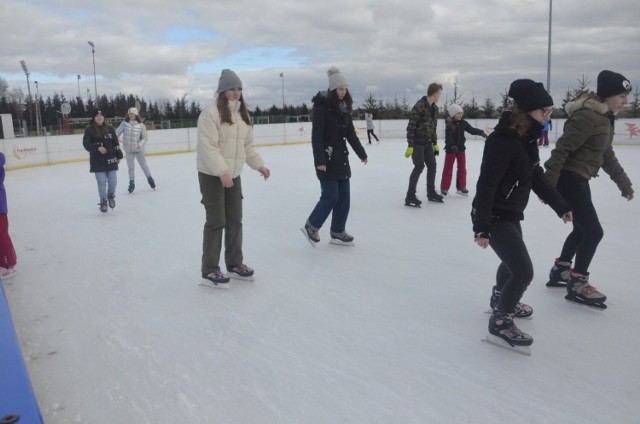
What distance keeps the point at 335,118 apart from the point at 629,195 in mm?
2110

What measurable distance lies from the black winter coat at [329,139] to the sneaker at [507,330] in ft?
6.22

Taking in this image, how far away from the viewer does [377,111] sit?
30.9 m

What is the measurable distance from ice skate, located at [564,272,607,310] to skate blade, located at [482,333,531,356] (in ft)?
2.30

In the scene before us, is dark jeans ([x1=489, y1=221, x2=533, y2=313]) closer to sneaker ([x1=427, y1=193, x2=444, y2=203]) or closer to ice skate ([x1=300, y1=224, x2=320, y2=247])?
ice skate ([x1=300, y1=224, x2=320, y2=247])

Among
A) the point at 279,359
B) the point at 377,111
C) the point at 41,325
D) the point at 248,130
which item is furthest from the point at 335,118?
the point at 377,111

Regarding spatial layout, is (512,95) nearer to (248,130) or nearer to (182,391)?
(248,130)

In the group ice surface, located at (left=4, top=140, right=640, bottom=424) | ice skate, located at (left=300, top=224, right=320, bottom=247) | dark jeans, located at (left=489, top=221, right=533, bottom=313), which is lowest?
ice surface, located at (left=4, top=140, right=640, bottom=424)

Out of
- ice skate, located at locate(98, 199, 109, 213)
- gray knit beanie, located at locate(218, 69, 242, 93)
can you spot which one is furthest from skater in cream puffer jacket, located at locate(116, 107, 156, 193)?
gray knit beanie, located at locate(218, 69, 242, 93)

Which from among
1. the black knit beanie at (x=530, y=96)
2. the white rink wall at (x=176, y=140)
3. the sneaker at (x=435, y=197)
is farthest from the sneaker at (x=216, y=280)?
the white rink wall at (x=176, y=140)

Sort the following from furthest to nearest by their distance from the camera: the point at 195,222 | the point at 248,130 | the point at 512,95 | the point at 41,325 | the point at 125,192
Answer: the point at 125,192 → the point at 195,222 → the point at 248,130 → the point at 41,325 → the point at 512,95

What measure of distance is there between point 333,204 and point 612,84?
2137 millimetres

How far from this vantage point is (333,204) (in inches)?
159

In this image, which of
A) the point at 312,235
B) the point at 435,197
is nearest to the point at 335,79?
the point at 312,235

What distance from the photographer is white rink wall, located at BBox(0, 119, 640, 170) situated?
12758 millimetres
